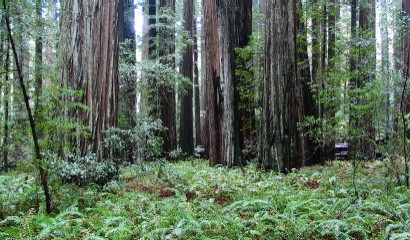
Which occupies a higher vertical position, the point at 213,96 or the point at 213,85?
the point at 213,85

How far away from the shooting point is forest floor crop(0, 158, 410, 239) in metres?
3.58

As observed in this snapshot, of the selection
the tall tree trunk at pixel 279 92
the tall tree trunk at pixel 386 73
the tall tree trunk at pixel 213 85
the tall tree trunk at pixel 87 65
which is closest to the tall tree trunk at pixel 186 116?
the tall tree trunk at pixel 213 85

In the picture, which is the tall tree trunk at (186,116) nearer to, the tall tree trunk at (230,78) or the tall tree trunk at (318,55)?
the tall tree trunk at (230,78)

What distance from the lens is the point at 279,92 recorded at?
7699 millimetres

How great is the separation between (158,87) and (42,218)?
Result: 8648 mm

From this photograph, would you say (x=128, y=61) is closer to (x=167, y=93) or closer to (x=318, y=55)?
(x=167, y=93)

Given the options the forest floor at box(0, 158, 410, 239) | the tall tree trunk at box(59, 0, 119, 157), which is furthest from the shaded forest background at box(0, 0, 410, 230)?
the forest floor at box(0, 158, 410, 239)

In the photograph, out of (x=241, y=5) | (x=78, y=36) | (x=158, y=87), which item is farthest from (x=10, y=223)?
(x=158, y=87)

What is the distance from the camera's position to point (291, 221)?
12.3 feet

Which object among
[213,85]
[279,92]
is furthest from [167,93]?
[279,92]

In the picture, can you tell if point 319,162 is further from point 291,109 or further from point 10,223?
point 10,223

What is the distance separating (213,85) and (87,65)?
4011 mm

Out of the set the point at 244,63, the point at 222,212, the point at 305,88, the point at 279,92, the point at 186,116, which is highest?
the point at 244,63

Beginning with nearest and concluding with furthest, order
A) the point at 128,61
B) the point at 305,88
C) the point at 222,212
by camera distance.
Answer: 1. the point at 222,212
2. the point at 305,88
3. the point at 128,61
